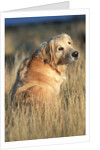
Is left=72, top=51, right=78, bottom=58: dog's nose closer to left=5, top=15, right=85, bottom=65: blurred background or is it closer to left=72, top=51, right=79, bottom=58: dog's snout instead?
A: left=72, top=51, right=79, bottom=58: dog's snout

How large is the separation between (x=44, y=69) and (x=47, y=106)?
2.02 ft

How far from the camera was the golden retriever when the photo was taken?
838 cm

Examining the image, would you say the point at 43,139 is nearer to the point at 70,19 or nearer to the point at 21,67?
the point at 21,67

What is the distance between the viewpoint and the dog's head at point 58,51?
8398mm

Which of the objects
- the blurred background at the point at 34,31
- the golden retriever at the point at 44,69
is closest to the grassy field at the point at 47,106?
the blurred background at the point at 34,31

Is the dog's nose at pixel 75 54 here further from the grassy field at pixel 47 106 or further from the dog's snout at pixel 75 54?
the grassy field at pixel 47 106

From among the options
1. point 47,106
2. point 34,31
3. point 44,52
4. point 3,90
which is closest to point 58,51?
point 44,52

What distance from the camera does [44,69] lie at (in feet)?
28.0

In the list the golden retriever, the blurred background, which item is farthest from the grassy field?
the golden retriever

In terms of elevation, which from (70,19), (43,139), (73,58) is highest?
(70,19)

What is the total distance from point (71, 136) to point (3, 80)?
1.56 meters

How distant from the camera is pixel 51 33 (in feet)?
27.5

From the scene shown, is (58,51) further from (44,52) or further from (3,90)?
(3,90)

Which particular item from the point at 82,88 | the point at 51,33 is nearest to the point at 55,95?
the point at 82,88
